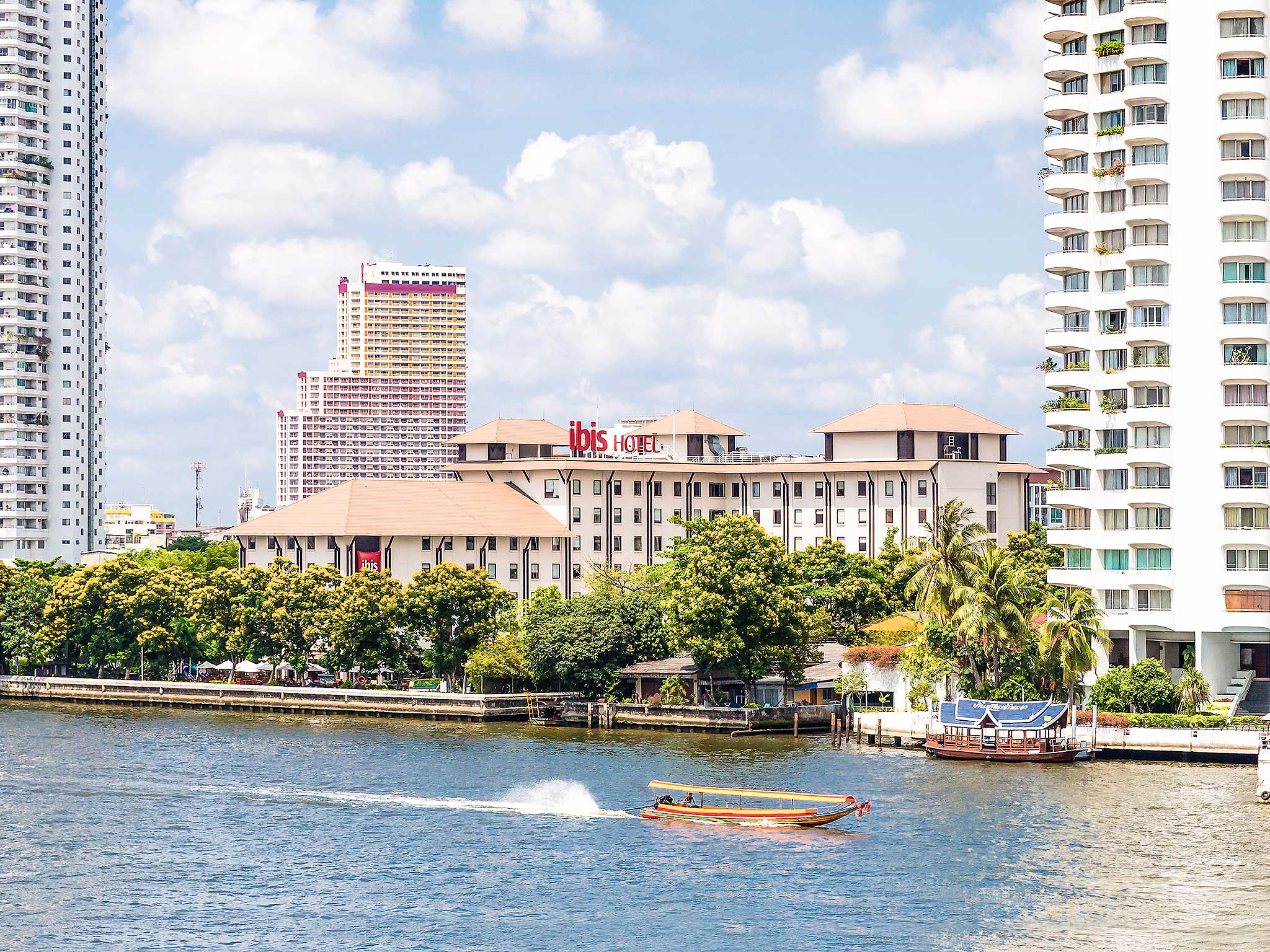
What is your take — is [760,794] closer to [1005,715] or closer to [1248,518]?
[1005,715]

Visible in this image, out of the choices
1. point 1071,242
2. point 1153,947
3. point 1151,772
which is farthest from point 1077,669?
point 1153,947

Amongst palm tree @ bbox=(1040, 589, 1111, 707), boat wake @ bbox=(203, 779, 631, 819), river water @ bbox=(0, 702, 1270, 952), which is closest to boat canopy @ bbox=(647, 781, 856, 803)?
river water @ bbox=(0, 702, 1270, 952)

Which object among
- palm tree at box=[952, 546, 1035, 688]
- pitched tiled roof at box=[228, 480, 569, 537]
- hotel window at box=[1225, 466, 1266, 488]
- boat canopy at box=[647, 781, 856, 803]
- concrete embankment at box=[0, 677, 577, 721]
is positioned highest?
pitched tiled roof at box=[228, 480, 569, 537]

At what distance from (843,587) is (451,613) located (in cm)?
3503

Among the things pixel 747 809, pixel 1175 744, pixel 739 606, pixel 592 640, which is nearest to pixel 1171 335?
pixel 1175 744

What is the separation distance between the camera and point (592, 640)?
132250 mm

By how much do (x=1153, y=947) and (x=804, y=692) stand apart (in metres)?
67.7

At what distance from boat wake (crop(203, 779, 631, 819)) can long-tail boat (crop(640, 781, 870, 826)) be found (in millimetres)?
2266

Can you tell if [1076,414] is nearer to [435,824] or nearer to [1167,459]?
[1167,459]

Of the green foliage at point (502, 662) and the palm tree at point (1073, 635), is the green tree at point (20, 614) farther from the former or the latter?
the palm tree at point (1073, 635)

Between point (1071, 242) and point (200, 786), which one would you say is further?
point (1071, 242)

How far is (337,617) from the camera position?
143375 millimetres

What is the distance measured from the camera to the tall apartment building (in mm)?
115125

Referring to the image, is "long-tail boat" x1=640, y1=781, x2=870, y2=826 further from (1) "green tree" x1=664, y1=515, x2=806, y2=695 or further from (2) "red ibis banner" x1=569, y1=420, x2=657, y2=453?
(2) "red ibis banner" x1=569, y1=420, x2=657, y2=453
